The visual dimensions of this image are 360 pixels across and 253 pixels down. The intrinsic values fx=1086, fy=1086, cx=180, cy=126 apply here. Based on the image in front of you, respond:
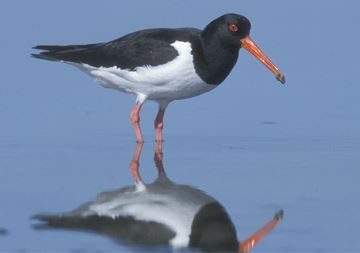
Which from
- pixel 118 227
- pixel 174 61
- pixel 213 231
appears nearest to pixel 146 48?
pixel 174 61

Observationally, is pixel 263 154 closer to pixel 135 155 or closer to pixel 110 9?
pixel 135 155

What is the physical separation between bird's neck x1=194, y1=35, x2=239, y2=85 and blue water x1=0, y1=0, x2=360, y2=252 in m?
0.57

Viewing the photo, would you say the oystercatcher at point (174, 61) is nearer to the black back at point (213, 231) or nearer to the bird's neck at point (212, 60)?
the bird's neck at point (212, 60)

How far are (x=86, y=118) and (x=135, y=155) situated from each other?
1.31m

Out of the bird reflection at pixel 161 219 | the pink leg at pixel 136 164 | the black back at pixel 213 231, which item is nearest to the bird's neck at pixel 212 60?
the pink leg at pixel 136 164

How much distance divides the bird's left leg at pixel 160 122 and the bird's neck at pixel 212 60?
63 cm

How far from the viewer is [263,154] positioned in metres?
9.58

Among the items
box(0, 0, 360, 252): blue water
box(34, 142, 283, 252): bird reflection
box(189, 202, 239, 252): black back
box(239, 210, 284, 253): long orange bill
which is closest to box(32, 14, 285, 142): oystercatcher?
box(0, 0, 360, 252): blue water

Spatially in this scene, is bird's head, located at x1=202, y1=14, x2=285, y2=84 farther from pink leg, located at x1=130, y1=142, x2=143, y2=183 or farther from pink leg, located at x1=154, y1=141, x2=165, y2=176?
pink leg, located at x1=130, y1=142, x2=143, y2=183

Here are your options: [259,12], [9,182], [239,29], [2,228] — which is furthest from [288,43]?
[2,228]

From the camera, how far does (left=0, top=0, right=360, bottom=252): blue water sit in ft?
25.0

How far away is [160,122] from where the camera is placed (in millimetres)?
10398

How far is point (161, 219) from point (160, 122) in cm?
299

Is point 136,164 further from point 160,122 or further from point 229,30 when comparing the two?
point 229,30
